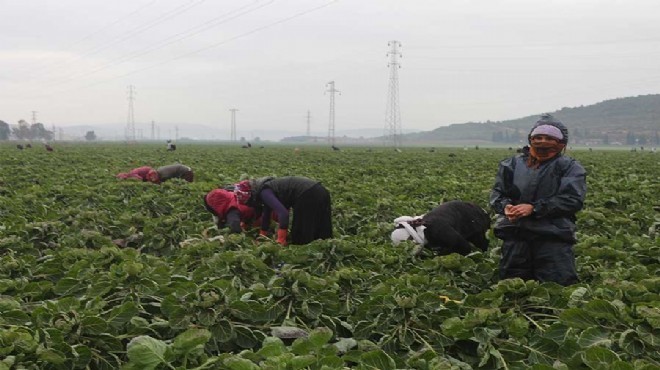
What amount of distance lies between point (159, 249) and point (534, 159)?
4540 millimetres

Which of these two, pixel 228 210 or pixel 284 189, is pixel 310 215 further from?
pixel 228 210

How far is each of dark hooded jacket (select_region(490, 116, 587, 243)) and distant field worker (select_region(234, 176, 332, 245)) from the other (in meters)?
2.61

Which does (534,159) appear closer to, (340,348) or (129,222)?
(340,348)

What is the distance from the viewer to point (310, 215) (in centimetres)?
694

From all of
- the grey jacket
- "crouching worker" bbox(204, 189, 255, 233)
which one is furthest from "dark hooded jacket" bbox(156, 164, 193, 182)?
the grey jacket

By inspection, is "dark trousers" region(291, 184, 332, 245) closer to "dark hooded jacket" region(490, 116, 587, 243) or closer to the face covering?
"dark hooded jacket" region(490, 116, 587, 243)

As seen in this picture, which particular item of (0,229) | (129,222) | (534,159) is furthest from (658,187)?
(0,229)

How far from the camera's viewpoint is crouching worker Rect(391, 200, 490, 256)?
19.4 ft

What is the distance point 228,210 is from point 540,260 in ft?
13.5

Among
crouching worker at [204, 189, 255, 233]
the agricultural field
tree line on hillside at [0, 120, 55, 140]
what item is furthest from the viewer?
tree line on hillside at [0, 120, 55, 140]

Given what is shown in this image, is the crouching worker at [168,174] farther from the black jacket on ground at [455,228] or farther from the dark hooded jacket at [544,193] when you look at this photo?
the dark hooded jacket at [544,193]

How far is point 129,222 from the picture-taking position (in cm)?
758

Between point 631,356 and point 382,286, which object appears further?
point 382,286

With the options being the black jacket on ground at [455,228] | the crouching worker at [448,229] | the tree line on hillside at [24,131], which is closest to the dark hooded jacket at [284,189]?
the crouching worker at [448,229]
